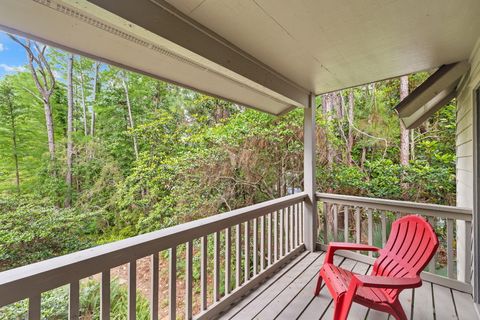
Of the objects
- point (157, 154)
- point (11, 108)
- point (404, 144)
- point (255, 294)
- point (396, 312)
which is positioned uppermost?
point (11, 108)

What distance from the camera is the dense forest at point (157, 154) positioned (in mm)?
5066

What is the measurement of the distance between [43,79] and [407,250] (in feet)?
37.3

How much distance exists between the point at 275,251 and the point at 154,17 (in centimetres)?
274

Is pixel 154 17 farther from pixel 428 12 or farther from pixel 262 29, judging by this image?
pixel 428 12

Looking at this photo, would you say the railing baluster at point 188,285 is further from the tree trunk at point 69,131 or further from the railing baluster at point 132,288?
the tree trunk at point 69,131

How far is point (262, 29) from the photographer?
1700 millimetres

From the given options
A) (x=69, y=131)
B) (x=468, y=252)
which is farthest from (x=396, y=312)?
(x=69, y=131)

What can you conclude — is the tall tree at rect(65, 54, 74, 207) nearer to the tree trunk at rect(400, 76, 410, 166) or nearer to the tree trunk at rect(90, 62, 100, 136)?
the tree trunk at rect(90, 62, 100, 136)

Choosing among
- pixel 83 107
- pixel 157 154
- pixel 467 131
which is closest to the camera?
pixel 467 131

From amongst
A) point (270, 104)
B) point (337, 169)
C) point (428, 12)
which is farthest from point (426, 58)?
point (337, 169)

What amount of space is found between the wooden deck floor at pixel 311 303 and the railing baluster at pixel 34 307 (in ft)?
4.65

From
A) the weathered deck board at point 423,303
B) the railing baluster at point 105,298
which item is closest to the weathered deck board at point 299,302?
the weathered deck board at point 423,303

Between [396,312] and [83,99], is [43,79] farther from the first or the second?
[396,312]

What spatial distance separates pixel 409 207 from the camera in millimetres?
2697
